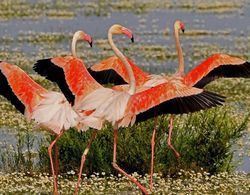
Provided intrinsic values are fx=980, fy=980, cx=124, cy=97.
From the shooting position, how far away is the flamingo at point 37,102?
8242mm

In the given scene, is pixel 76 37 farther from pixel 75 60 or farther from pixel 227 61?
pixel 227 61

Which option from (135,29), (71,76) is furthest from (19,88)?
(135,29)

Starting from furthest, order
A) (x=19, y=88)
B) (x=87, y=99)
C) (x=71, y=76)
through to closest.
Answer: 1. (x=71, y=76)
2. (x=19, y=88)
3. (x=87, y=99)

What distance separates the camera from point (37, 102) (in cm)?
847

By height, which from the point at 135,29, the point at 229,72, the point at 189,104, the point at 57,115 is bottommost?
the point at 135,29

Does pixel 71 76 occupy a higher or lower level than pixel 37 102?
higher

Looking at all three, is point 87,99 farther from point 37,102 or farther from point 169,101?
point 169,101

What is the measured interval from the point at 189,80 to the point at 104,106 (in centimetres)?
171

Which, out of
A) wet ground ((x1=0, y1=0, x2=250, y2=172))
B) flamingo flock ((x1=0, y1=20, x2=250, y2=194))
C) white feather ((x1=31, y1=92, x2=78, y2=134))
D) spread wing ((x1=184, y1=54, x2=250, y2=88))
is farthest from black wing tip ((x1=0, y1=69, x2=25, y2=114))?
wet ground ((x1=0, y1=0, x2=250, y2=172))

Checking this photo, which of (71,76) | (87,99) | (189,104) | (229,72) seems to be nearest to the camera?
(189,104)

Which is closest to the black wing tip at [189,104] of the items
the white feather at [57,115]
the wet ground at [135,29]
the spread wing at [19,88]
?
the white feather at [57,115]

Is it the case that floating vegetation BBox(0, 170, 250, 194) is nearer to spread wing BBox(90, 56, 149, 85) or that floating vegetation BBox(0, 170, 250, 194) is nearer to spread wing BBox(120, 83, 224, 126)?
spread wing BBox(90, 56, 149, 85)

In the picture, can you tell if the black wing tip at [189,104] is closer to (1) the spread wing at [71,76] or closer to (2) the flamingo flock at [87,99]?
(2) the flamingo flock at [87,99]

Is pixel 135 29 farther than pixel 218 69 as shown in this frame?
Yes
